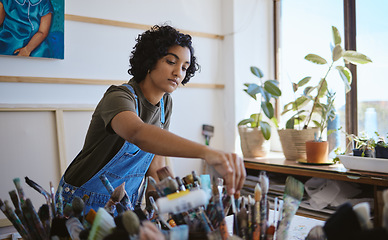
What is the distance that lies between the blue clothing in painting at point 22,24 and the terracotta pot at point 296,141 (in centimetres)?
175

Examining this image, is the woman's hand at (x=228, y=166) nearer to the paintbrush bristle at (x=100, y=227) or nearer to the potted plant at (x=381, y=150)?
the paintbrush bristle at (x=100, y=227)

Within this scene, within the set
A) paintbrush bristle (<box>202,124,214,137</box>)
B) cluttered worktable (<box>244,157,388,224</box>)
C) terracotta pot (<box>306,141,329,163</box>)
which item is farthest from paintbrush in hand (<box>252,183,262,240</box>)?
paintbrush bristle (<box>202,124,214,137</box>)

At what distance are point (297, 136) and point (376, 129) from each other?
0.56 m

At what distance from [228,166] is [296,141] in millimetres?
1922

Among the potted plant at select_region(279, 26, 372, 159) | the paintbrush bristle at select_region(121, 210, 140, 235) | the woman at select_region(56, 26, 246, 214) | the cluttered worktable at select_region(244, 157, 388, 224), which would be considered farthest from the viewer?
the potted plant at select_region(279, 26, 372, 159)

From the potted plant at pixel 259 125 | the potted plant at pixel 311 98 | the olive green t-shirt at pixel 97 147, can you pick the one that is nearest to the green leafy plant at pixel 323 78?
the potted plant at pixel 311 98

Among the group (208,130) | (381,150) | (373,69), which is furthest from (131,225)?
(208,130)

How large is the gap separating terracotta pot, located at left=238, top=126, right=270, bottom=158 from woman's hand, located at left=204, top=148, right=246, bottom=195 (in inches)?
78.7

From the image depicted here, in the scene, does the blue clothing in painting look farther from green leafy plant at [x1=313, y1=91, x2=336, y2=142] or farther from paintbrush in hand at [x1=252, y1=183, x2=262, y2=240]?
paintbrush in hand at [x1=252, y1=183, x2=262, y2=240]

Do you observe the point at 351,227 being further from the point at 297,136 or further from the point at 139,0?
the point at 139,0

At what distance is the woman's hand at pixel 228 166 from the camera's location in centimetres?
90

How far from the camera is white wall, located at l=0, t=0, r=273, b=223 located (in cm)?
255

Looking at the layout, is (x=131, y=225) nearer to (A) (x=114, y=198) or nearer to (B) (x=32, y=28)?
(A) (x=114, y=198)

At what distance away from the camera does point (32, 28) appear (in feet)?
8.16
